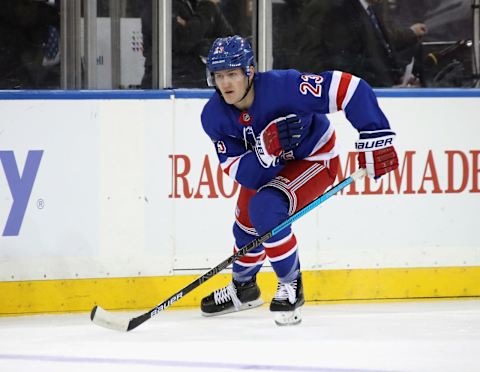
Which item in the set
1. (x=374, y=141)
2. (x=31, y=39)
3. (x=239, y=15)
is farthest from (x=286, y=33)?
(x=374, y=141)

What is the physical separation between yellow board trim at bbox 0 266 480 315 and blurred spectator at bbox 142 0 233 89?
32.3 inches

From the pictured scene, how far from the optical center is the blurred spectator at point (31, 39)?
14.9ft

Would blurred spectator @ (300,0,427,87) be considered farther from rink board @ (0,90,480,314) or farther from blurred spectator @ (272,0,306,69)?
rink board @ (0,90,480,314)

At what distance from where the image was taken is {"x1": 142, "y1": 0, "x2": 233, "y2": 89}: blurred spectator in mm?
4406

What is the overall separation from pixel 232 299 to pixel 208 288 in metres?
0.30

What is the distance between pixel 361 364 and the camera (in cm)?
304

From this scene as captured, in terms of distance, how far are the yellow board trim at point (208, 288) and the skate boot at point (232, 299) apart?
237 mm

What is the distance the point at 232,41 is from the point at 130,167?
83 cm

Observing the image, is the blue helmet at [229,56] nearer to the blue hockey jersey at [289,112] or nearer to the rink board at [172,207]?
the blue hockey jersey at [289,112]

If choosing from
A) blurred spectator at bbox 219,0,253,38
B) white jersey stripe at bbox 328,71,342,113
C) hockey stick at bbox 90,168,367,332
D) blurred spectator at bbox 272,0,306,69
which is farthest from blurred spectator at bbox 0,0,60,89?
white jersey stripe at bbox 328,71,342,113

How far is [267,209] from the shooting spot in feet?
11.5

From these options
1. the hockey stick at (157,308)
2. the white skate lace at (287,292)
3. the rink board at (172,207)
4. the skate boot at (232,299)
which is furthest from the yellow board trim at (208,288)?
the white skate lace at (287,292)

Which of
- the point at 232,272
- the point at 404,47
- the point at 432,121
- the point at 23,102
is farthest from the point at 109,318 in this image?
the point at 404,47

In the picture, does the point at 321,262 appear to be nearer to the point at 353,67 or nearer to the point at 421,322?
the point at 421,322
